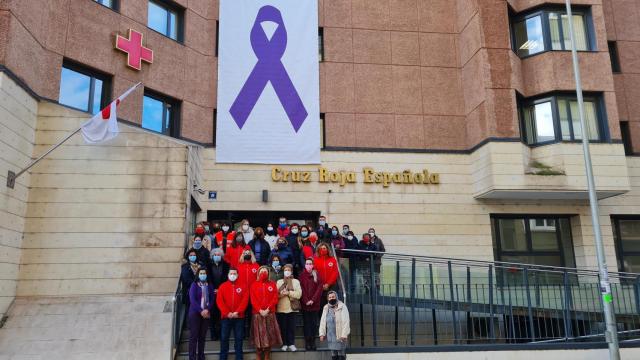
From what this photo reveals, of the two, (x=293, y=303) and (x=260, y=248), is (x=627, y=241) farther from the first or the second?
(x=293, y=303)

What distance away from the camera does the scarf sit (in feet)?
30.5

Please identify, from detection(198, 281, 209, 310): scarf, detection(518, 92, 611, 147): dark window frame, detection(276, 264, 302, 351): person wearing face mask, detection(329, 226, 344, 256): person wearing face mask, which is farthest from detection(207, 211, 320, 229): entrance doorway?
detection(518, 92, 611, 147): dark window frame

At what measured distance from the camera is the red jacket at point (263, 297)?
943 centimetres

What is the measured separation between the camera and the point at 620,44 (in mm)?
18719

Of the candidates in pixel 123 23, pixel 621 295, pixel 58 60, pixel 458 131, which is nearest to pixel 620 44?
pixel 458 131

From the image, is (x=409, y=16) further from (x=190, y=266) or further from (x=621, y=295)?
(x=190, y=266)

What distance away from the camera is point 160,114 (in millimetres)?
15867

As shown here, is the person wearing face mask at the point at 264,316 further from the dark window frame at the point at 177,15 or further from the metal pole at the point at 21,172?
the dark window frame at the point at 177,15

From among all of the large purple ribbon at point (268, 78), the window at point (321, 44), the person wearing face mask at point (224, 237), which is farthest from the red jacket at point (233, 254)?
the window at point (321, 44)

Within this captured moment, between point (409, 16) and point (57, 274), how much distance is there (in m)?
13.9

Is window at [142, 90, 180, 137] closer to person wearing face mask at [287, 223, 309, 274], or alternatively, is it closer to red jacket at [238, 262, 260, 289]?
person wearing face mask at [287, 223, 309, 274]

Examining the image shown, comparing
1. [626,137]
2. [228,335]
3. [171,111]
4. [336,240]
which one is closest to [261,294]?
[228,335]

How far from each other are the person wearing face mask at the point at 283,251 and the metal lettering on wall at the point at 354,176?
532 centimetres

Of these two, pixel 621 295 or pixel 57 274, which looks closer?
pixel 57 274
